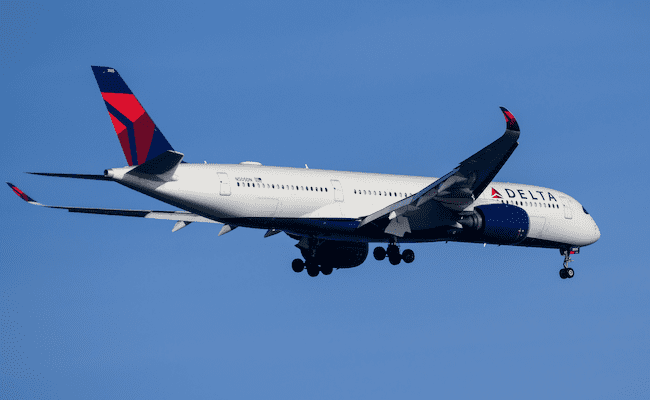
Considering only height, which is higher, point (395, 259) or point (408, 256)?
point (408, 256)

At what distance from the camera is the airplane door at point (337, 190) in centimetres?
3803

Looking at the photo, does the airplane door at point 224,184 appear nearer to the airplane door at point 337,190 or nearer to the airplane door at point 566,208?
the airplane door at point 337,190

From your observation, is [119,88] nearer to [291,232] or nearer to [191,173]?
[191,173]

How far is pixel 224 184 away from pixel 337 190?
537cm

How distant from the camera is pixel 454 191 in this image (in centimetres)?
3688

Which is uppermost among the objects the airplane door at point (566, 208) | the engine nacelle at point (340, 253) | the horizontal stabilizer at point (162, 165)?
the airplane door at point (566, 208)

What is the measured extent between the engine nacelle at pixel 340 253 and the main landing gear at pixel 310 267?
0.76 ft

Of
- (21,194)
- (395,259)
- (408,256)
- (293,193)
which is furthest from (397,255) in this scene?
(21,194)

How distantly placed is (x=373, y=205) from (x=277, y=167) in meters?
4.66

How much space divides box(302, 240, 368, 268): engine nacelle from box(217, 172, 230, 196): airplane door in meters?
8.64

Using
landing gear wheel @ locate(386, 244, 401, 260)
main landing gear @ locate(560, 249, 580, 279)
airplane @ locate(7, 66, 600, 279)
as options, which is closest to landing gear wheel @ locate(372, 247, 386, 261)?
airplane @ locate(7, 66, 600, 279)

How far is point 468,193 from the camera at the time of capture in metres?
37.2

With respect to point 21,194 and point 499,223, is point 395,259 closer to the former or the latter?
point 499,223

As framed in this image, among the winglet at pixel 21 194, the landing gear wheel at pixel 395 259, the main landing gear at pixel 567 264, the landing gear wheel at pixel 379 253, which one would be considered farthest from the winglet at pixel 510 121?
the winglet at pixel 21 194
